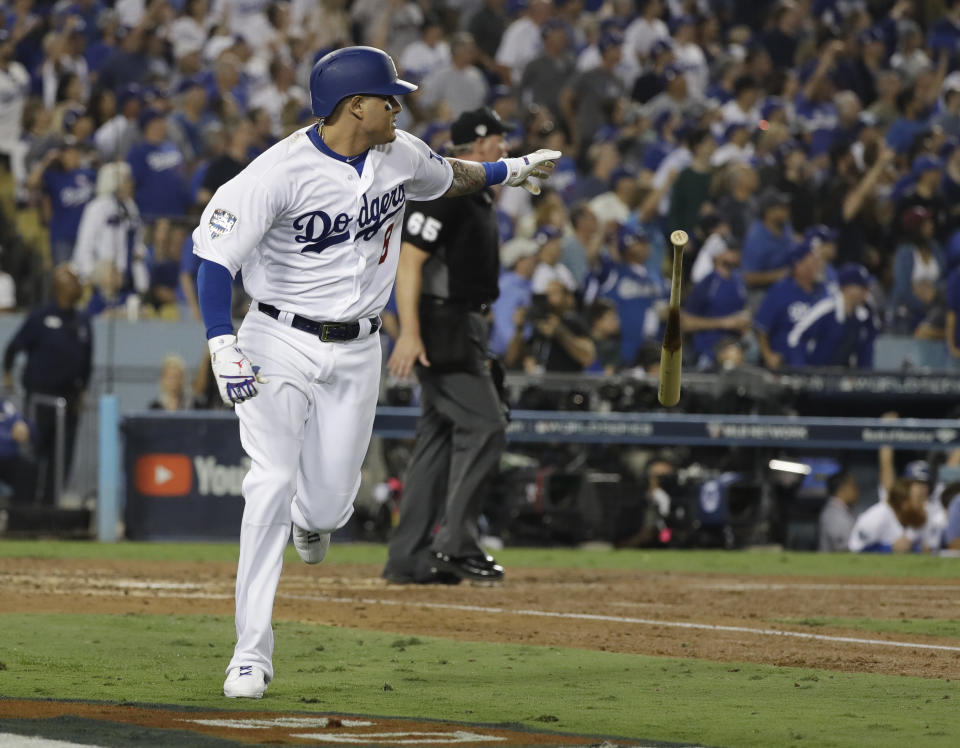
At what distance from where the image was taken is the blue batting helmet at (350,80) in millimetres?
5484

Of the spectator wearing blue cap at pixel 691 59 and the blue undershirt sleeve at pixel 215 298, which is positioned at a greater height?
the spectator wearing blue cap at pixel 691 59

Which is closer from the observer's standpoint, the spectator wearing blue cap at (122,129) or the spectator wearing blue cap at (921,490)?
the spectator wearing blue cap at (921,490)

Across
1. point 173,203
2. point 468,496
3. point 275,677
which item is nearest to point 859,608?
point 468,496

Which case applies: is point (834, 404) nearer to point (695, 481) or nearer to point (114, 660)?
point (695, 481)

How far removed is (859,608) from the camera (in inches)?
325

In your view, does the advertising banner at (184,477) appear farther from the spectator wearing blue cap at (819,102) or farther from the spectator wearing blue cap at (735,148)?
the spectator wearing blue cap at (819,102)

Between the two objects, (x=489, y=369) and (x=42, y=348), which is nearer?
(x=489, y=369)

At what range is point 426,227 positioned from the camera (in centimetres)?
858

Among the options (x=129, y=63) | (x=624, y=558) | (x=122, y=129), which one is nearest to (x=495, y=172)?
(x=624, y=558)

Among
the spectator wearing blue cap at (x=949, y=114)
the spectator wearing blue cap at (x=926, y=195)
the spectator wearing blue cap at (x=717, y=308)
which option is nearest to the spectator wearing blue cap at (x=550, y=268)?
the spectator wearing blue cap at (x=717, y=308)

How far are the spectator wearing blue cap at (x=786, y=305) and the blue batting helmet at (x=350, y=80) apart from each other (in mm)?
9843

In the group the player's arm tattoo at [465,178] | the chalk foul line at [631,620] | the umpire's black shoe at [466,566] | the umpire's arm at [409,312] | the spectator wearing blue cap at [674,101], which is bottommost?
the chalk foul line at [631,620]

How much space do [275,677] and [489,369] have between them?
360 centimetres

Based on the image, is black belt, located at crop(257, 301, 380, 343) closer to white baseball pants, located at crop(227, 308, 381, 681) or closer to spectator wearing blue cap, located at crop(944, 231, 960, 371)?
white baseball pants, located at crop(227, 308, 381, 681)
